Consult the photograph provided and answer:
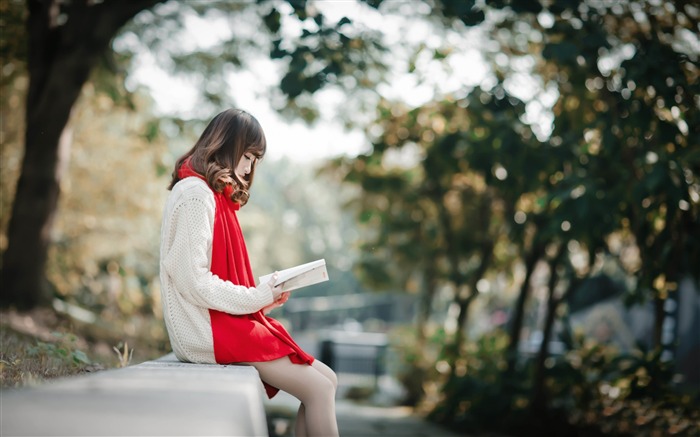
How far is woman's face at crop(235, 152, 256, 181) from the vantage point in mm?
3795

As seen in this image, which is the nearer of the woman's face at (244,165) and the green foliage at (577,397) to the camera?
the woman's face at (244,165)

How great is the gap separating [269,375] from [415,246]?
33.2 ft

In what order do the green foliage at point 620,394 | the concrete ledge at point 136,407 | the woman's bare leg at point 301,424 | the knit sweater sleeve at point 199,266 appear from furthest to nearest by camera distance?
the green foliage at point 620,394 < the woman's bare leg at point 301,424 < the knit sweater sleeve at point 199,266 < the concrete ledge at point 136,407

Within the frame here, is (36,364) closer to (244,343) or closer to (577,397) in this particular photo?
(244,343)

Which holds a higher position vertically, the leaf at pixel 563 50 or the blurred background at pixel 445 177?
the leaf at pixel 563 50

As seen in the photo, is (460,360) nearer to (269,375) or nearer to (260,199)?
(269,375)

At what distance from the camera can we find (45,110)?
28.4ft

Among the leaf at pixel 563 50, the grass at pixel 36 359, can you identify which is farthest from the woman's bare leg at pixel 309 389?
the leaf at pixel 563 50

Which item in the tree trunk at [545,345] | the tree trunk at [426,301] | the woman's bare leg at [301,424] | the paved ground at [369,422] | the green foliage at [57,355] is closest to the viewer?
the woman's bare leg at [301,424]

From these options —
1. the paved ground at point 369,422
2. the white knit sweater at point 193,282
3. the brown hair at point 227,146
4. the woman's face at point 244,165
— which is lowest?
the paved ground at point 369,422

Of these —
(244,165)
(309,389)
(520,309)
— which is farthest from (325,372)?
(520,309)

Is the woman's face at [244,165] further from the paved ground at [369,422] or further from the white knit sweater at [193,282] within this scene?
the paved ground at [369,422]

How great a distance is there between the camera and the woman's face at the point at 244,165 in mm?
3795

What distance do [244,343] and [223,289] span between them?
257 mm
